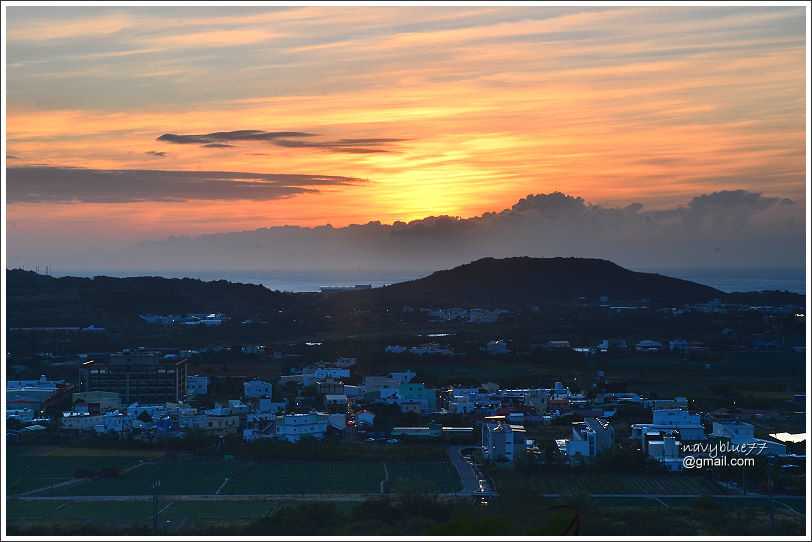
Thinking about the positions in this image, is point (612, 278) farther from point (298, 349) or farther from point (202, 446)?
point (202, 446)

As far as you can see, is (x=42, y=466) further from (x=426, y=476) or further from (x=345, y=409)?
(x=345, y=409)

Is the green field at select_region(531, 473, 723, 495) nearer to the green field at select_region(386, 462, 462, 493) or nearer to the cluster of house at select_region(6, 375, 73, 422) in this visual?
the green field at select_region(386, 462, 462, 493)

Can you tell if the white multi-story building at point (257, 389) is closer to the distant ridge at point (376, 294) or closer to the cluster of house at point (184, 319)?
the cluster of house at point (184, 319)

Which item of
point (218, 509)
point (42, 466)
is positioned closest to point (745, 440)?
point (218, 509)

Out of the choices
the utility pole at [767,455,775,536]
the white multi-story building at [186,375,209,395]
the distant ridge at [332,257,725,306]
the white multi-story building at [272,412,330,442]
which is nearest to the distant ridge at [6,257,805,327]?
the distant ridge at [332,257,725,306]

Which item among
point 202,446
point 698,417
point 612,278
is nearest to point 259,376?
point 202,446
